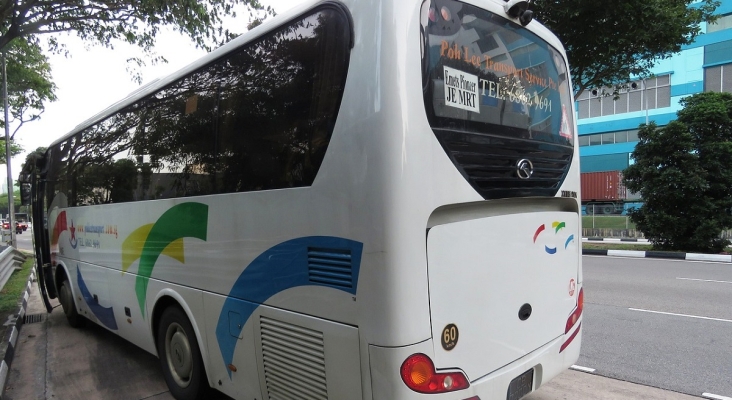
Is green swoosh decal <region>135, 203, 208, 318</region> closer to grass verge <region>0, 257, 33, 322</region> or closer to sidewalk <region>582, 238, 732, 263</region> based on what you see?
grass verge <region>0, 257, 33, 322</region>

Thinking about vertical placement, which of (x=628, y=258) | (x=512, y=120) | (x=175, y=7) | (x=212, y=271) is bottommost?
(x=628, y=258)

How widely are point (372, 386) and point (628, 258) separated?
14732 mm

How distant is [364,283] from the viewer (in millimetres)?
2359

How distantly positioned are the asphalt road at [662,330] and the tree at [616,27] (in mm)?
6308

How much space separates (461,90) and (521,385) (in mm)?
1914

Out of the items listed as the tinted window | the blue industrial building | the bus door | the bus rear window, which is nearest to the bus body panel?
the bus rear window

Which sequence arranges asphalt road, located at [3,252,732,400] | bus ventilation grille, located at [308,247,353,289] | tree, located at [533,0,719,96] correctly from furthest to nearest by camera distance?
tree, located at [533,0,719,96]
asphalt road, located at [3,252,732,400]
bus ventilation grille, located at [308,247,353,289]

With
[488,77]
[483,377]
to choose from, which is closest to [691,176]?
[488,77]

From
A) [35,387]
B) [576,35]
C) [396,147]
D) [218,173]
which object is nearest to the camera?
[396,147]

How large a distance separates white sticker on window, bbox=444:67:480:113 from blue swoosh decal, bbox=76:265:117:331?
4.85 metres

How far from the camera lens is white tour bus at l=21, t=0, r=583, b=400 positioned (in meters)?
2.33

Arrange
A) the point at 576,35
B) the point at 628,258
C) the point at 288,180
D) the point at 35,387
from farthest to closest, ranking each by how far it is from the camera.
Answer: the point at 628,258 → the point at 576,35 → the point at 35,387 → the point at 288,180

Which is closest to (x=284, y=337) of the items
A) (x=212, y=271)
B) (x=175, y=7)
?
(x=212, y=271)

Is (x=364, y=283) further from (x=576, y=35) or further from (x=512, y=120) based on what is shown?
(x=576, y=35)
